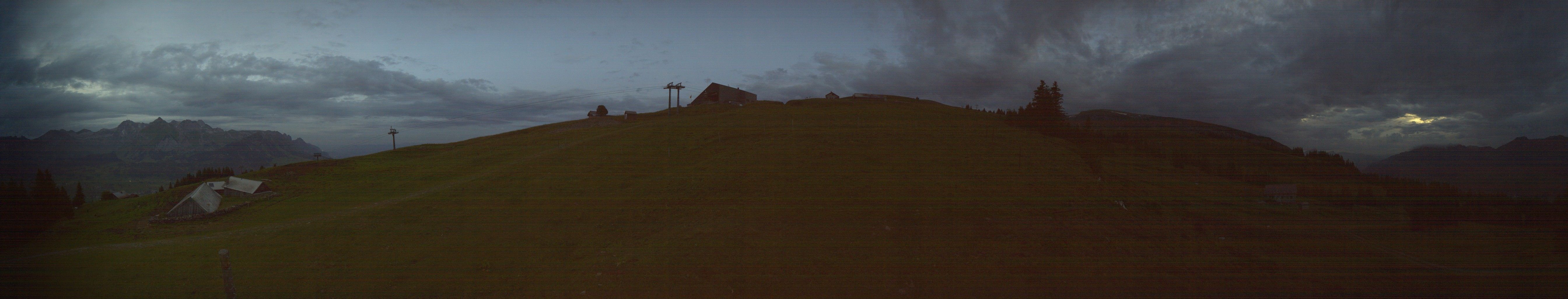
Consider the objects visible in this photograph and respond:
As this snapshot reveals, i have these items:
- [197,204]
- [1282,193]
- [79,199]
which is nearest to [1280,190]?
[1282,193]

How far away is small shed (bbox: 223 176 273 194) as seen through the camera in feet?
121

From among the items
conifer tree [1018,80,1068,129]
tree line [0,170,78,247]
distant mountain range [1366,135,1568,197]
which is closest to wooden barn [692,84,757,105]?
conifer tree [1018,80,1068,129]

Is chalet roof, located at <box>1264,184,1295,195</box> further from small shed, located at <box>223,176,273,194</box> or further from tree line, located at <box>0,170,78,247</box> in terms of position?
tree line, located at <box>0,170,78,247</box>

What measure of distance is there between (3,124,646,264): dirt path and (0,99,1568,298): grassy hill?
8.0 inches

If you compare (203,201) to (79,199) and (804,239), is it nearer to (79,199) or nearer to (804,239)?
(79,199)

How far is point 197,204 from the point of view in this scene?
3192cm

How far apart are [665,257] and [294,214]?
30.9 metres

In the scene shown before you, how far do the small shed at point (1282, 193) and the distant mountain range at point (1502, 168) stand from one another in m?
12.7

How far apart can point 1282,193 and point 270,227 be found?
66051 mm

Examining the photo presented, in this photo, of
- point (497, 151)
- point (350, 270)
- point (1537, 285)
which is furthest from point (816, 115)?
point (1537, 285)

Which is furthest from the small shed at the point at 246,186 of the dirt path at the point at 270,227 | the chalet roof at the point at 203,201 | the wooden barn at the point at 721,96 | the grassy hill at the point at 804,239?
the wooden barn at the point at 721,96

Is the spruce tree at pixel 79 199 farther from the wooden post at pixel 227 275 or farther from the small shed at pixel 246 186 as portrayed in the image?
the wooden post at pixel 227 275

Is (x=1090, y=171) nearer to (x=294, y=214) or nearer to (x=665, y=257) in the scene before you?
(x=665, y=257)

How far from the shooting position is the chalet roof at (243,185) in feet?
122
